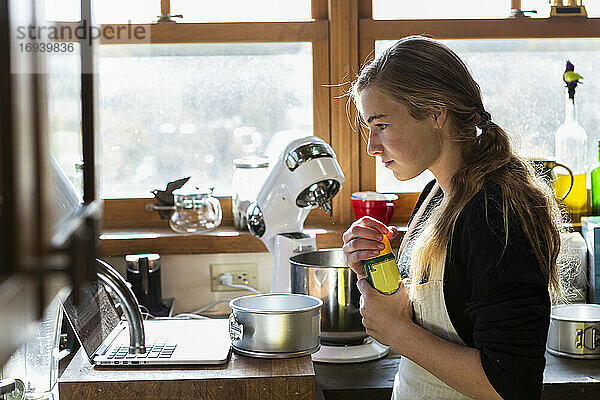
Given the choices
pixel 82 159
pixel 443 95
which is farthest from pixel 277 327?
pixel 82 159

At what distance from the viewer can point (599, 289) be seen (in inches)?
77.3

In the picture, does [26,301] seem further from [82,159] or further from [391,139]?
[391,139]

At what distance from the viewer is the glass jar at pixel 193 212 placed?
2.06 metres

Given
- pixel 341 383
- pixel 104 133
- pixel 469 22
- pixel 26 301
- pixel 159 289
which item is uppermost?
pixel 469 22

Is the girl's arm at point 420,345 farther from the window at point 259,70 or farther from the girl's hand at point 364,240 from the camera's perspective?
the window at point 259,70

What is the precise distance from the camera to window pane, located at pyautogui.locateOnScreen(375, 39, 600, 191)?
2.30 meters

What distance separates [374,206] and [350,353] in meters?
0.59

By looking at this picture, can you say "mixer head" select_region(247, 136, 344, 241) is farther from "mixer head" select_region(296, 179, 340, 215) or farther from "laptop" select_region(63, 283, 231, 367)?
"laptop" select_region(63, 283, 231, 367)

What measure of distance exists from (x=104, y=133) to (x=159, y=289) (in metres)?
0.54

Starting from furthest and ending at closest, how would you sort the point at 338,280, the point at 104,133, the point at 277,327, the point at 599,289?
the point at 104,133 < the point at 599,289 < the point at 338,280 < the point at 277,327

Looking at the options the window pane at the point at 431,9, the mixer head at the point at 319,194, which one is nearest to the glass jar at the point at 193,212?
the mixer head at the point at 319,194

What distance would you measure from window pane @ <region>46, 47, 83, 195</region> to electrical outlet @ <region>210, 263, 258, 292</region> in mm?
1826

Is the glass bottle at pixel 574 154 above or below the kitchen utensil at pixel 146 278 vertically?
above

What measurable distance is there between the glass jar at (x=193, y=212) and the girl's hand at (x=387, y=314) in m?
0.81
